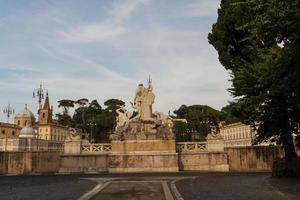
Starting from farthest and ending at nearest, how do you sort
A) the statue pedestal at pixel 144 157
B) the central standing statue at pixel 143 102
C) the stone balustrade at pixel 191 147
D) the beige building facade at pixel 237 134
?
the beige building facade at pixel 237 134, the central standing statue at pixel 143 102, the stone balustrade at pixel 191 147, the statue pedestal at pixel 144 157

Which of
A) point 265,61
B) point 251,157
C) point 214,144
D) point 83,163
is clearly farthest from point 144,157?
point 265,61

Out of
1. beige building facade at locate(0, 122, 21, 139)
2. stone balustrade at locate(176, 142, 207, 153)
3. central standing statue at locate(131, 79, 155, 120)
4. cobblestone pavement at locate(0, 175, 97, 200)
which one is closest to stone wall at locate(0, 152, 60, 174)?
central standing statue at locate(131, 79, 155, 120)

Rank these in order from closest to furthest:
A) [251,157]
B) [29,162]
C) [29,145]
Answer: [251,157] < [29,162] < [29,145]

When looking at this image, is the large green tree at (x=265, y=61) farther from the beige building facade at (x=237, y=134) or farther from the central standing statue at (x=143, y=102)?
the beige building facade at (x=237, y=134)

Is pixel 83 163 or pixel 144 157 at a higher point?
pixel 144 157

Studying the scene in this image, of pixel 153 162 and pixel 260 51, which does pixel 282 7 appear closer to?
pixel 260 51

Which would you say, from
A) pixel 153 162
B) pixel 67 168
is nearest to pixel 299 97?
pixel 153 162

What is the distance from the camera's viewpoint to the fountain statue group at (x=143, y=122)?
1436 inches

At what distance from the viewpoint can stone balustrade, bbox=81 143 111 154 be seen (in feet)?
122

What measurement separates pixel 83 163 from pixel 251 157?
54.4 feet

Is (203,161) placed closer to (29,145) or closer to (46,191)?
(46,191)

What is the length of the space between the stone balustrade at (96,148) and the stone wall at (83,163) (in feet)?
3.12

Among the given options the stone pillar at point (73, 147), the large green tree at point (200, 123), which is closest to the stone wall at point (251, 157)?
the stone pillar at point (73, 147)

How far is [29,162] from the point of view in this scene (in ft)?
125
